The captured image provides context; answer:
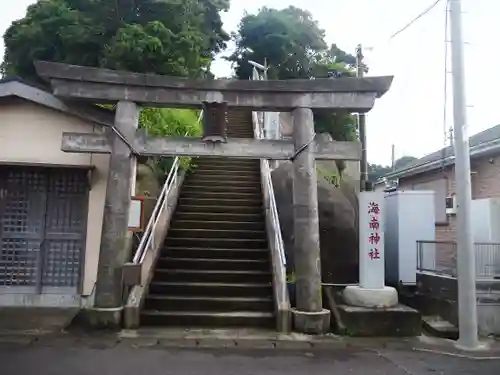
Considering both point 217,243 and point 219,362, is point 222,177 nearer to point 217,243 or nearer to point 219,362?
point 217,243

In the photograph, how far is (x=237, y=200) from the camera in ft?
43.0

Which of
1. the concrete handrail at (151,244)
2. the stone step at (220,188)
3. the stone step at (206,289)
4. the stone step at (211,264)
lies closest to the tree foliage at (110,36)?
the stone step at (220,188)

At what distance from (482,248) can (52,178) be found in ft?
31.4

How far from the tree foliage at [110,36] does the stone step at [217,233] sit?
322 inches

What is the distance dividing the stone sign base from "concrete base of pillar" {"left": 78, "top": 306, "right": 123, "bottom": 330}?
167 inches

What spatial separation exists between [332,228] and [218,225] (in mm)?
2987

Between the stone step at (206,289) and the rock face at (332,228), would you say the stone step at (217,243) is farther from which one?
the stone step at (206,289)

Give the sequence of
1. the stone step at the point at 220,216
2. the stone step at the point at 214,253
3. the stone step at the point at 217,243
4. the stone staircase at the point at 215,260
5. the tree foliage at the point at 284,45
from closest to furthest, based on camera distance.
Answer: the stone staircase at the point at 215,260 < the stone step at the point at 214,253 < the stone step at the point at 217,243 < the stone step at the point at 220,216 < the tree foliage at the point at 284,45

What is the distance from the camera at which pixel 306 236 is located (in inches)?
361

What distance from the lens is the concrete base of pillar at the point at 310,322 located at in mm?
8648

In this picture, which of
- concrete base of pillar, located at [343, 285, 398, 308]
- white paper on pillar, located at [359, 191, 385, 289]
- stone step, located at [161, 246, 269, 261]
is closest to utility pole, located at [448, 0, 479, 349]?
concrete base of pillar, located at [343, 285, 398, 308]

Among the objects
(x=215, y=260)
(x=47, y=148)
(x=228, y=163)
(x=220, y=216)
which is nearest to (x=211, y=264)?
(x=215, y=260)

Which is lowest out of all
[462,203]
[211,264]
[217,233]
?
[211,264]

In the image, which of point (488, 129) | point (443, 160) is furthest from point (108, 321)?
point (488, 129)
